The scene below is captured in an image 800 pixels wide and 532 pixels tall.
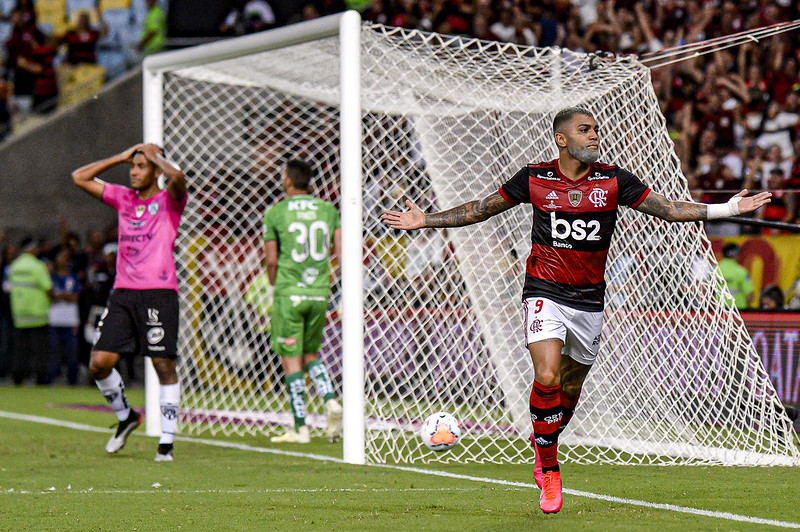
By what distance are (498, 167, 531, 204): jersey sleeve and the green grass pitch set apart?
158 cm

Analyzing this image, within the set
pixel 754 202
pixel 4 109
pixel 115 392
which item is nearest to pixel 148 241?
pixel 115 392

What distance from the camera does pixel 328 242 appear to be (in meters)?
9.39

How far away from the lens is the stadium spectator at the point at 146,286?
26.8 ft

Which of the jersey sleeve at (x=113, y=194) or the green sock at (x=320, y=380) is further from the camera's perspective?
the green sock at (x=320, y=380)

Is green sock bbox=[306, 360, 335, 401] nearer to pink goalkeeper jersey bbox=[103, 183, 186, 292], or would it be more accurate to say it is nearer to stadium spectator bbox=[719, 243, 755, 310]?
pink goalkeeper jersey bbox=[103, 183, 186, 292]

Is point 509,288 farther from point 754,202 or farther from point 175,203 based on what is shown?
point 754,202

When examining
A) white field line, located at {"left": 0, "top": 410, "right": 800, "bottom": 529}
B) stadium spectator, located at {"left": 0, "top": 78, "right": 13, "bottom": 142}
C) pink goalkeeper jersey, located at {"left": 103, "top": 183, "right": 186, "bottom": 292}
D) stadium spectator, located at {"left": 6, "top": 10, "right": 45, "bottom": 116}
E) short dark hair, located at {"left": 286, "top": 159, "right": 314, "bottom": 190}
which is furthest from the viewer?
stadium spectator, located at {"left": 6, "top": 10, "right": 45, "bottom": 116}

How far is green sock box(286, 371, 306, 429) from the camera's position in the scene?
916cm

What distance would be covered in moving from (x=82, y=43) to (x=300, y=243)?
13.3 meters

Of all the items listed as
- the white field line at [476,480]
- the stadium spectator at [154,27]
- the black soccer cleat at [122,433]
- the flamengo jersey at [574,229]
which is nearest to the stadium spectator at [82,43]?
the stadium spectator at [154,27]

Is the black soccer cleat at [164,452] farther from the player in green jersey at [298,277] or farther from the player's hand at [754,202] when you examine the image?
the player's hand at [754,202]

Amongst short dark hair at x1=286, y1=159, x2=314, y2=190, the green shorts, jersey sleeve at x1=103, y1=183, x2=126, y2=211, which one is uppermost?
short dark hair at x1=286, y1=159, x2=314, y2=190

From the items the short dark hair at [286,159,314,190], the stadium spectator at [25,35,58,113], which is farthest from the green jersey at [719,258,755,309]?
the stadium spectator at [25,35,58,113]

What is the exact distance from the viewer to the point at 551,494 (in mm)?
5434
